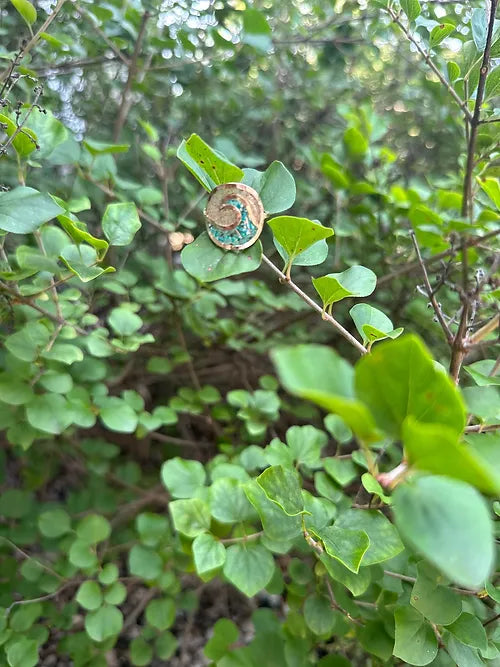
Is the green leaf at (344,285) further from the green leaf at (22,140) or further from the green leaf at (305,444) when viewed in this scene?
the green leaf at (22,140)

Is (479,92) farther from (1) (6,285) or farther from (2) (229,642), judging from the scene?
(2) (229,642)

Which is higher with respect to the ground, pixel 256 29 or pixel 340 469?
pixel 256 29

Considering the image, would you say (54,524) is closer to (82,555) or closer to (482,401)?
(82,555)

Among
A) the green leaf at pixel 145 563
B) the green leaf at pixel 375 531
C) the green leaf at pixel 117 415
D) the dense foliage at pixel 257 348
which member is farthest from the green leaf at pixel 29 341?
the green leaf at pixel 375 531

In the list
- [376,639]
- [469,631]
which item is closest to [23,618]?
[376,639]

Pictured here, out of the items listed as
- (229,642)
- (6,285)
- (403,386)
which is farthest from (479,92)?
(229,642)

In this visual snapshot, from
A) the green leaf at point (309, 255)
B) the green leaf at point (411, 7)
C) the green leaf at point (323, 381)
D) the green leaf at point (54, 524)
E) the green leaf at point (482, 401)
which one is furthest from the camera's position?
the green leaf at point (54, 524)

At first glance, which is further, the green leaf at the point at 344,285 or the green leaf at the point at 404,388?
the green leaf at the point at 344,285
